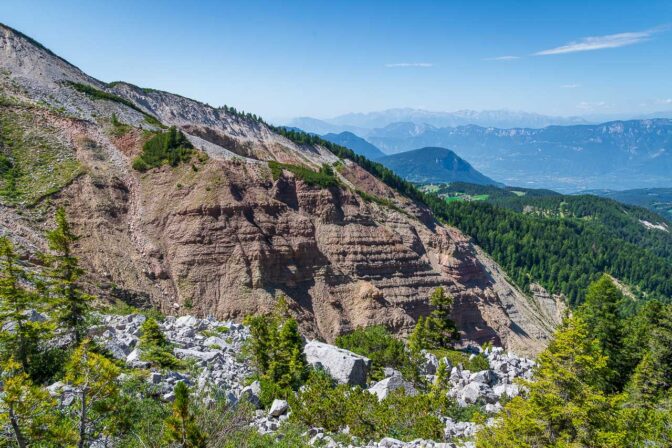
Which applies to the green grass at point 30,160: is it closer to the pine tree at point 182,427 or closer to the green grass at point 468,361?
the pine tree at point 182,427

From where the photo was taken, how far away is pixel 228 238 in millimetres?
54938

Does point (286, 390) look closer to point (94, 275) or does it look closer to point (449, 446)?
point (449, 446)

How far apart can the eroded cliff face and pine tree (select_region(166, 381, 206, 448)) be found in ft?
113

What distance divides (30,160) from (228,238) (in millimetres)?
26329

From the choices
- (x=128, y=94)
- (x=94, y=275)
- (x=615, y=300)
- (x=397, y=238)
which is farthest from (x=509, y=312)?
(x=128, y=94)

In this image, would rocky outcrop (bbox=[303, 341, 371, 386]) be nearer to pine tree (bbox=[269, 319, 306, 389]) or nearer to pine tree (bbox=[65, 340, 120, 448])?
pine tree (bbox=[269, 319, 306, 389])

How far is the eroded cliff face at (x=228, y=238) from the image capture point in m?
49.6

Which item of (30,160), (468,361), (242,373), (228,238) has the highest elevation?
(30,160)

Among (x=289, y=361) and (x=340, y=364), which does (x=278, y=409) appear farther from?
(x=340, y=364)

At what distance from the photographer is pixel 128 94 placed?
96562 mm

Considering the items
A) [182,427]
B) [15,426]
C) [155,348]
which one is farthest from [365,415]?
[15,426]

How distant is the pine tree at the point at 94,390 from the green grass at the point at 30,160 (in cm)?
4031

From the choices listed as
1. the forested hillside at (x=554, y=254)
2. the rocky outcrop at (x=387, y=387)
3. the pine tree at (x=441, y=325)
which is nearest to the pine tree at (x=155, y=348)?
the rocky outcrop at (x=387, y=387)

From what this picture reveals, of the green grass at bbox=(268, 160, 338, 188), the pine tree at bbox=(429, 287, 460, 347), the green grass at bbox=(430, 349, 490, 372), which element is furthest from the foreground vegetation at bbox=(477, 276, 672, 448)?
the green grass at bbox=(268, 160, 338, 188)
